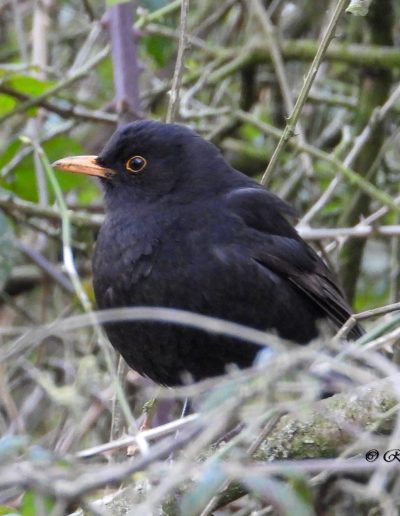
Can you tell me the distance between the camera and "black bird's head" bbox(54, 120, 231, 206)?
4.40 metres

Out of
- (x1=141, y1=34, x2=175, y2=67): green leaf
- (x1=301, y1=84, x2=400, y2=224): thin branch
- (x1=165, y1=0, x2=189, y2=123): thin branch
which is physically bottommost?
(x1=301, y1=84, x2=400, y2=224): thin branch

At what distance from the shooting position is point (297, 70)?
6.39 meters

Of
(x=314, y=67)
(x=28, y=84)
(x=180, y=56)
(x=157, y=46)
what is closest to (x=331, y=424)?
(x=314, y=67)

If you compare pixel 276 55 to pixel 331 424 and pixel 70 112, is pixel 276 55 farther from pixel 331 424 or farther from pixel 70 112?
pixel 331 424

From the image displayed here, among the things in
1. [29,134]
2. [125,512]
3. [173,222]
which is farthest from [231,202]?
[29,134]

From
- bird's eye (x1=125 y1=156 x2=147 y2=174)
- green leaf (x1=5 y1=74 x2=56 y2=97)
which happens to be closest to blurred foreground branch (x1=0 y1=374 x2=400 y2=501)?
bird's eye (x1=125 y1=156 x2=147 y2=174)

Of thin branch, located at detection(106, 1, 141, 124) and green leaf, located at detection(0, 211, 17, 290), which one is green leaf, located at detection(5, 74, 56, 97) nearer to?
thin branch, located at detection(106, 1, 141, 124)

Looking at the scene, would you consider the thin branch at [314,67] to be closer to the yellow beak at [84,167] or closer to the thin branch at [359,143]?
the yellow beak at [84,167]

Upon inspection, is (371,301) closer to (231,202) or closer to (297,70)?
(297,70)

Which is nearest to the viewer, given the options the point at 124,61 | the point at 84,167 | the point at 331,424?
the point at 331,424

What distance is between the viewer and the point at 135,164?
4.47m

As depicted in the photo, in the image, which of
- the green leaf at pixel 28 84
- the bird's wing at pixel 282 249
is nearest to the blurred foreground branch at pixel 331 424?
the bird's wing at pixel 282 249

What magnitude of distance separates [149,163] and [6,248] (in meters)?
0.86

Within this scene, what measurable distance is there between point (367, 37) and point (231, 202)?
2.00m
